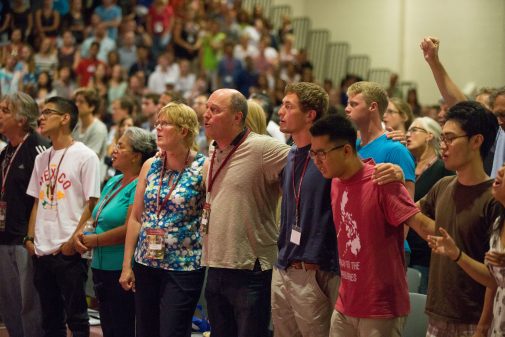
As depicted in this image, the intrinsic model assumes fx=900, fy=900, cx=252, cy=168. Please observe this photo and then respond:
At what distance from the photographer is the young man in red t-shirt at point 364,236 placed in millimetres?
3781

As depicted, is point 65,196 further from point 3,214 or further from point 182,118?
point 182,118

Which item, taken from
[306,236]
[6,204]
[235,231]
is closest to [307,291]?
[306,236]

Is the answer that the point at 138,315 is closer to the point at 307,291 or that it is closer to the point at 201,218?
the point at 201,218

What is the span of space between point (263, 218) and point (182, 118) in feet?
2.51

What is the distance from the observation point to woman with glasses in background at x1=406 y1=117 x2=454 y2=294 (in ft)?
19.0

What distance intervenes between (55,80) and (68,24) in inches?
86.2

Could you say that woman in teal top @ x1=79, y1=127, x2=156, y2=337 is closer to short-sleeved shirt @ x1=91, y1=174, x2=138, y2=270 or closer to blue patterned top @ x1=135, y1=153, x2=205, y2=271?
short-sleeved shirt @ x1=91, y1=174, x2=138, y2=270

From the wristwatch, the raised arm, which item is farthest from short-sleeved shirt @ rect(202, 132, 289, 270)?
the wristwatch

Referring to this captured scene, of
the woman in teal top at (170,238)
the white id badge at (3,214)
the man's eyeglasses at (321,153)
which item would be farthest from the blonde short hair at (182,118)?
the white id badge at (3,214)

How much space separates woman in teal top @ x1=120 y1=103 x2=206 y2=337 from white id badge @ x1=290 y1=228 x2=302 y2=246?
Answer: 0.84 m

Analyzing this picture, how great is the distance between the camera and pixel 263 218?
4.62 meters

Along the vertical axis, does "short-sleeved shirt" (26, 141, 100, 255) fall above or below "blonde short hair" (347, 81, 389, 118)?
below

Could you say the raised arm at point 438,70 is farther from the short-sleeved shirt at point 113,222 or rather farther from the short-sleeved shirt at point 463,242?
the short-sleeved shirt at point 113,222

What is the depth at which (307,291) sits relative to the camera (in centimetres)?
414
